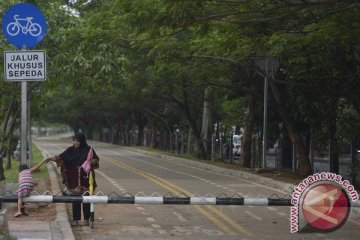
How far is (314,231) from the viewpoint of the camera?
1005 cm

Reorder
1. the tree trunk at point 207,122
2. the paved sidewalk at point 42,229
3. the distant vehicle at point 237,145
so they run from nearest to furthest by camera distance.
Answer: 1. the paved sidewalk at point 42,229
2. the tree trunk at point 207,122
3. the distant vehicle at point 237,145

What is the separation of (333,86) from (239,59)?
9.45 ft

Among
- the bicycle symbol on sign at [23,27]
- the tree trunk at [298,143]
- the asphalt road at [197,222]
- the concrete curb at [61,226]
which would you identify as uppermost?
the bicycle symbol on sign at [23,27]

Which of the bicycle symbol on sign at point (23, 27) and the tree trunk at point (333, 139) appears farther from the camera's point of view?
the tree trunk at point (333, 139)

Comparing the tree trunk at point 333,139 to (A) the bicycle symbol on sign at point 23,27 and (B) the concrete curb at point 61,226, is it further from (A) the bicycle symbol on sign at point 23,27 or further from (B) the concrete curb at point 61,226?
(A) the bicycle symbol on sign at point 23,27

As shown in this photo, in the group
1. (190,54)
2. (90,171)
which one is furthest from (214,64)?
(90,171)

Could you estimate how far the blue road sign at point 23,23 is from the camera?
8.88 metres

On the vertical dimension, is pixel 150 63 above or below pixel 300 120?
above

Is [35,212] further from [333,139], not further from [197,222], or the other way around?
[333,139]

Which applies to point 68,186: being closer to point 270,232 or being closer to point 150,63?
point 270,232

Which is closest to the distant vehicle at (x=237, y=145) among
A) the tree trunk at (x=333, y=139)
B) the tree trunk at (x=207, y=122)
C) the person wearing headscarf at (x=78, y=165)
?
the tree trunk at (x=207, y=122)

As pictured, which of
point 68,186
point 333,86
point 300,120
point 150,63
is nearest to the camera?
point 68,186

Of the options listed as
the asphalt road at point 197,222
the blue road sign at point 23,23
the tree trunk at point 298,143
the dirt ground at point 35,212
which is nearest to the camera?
the blue road sign at point 23,23

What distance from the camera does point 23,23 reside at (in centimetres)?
891
